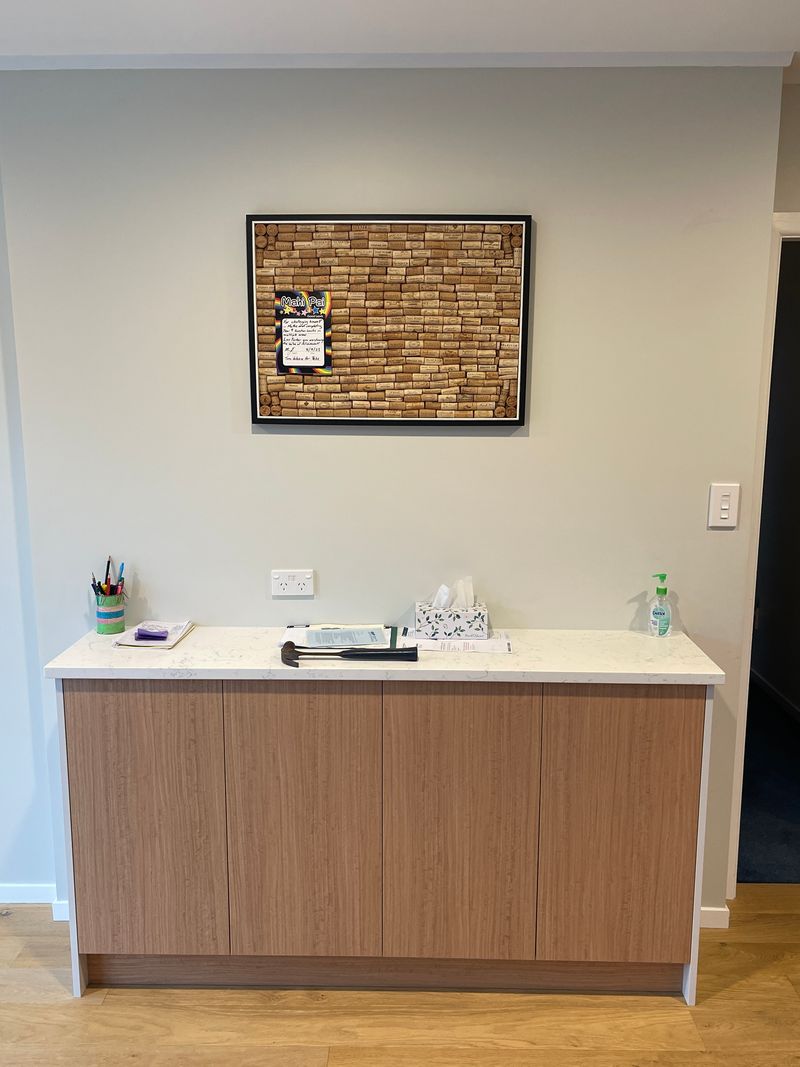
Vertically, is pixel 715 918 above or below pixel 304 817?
below

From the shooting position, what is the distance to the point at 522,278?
228 cm

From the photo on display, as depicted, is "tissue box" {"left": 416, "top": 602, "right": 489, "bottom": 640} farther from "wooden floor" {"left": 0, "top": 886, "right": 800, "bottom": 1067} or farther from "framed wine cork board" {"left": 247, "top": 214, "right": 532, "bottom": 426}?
"wooden floor" {"left": 0, "top": 886, "right": 800, "bottom": 1067}

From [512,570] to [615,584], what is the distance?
1.02 ft

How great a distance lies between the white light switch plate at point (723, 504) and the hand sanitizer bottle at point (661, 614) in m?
0.23

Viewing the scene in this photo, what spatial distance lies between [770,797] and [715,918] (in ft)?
3.06

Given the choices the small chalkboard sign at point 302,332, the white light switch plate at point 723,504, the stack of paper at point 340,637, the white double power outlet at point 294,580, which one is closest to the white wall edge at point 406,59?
the small chalkboard sign at point 302,332

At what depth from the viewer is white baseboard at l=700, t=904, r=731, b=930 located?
8.38 feet

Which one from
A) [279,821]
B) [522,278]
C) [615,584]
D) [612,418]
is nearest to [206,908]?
[279,821]

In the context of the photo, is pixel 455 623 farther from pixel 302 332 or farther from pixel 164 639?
Answer: pixel 302 332

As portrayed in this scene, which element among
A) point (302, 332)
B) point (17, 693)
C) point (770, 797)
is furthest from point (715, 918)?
point (17, 693)

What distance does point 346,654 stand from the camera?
217 centimetres

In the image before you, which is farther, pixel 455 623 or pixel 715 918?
pixel 715 918

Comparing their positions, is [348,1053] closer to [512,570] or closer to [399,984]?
[399,984]

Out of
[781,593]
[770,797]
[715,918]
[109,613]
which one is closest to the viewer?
[109,613]
